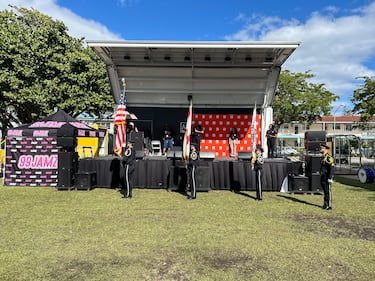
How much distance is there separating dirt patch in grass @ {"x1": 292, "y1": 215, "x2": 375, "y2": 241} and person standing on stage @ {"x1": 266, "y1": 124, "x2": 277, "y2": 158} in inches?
243

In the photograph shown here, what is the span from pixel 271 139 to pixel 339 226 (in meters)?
7.01

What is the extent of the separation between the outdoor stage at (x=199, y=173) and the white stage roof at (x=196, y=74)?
312 cm

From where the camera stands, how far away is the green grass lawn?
4035mm

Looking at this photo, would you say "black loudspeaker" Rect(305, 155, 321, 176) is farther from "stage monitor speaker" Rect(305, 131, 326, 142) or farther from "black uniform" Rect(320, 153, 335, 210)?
"black uniform" Rect(320, 153, 335, 210)

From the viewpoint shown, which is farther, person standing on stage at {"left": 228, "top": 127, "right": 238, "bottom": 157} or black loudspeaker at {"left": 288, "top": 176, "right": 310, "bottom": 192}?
person standing on stage at {"left": 228, "top": 127, "right": 238, "bottom": 157}

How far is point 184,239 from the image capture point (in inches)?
211

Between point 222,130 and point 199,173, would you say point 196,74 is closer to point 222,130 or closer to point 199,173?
point 222,130

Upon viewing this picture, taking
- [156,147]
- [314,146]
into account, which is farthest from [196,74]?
[314,146]


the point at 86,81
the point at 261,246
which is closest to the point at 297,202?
the point at 261,246

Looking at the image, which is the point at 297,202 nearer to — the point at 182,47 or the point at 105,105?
the point at 182,47

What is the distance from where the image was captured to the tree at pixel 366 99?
26.0m

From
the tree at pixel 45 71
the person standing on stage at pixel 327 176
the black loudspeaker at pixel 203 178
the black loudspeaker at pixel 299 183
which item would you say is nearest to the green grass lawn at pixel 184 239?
the person standing on stage at pixel 327 176

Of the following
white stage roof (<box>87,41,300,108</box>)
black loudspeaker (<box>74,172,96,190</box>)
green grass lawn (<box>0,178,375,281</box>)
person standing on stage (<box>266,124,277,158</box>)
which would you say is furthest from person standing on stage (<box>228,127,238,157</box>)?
black loudspeaker (<box>74,172,96,190</box>)

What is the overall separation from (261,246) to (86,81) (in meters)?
20.2
